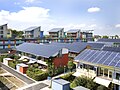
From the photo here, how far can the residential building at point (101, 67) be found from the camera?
78.7 ft

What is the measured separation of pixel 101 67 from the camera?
2605cm

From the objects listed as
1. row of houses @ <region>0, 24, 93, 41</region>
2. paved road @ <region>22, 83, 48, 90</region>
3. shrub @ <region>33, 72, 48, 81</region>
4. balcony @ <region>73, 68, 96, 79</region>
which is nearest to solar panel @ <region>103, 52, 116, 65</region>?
balcony @ <region>73, 68, 96, 79</region>

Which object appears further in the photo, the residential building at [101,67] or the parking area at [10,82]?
the parking area at [10,82]

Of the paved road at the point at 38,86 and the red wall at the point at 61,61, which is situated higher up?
the red wall at the point at 61,61

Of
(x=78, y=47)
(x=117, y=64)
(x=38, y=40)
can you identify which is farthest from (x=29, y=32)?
(x=117, y=64)

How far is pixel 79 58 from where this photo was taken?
29812 millimetres

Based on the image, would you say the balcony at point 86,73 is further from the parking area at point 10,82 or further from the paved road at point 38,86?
the parking area at point 10,82

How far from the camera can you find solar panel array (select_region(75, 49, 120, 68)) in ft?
81.7

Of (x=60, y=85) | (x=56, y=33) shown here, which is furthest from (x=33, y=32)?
(x=60, y=85)

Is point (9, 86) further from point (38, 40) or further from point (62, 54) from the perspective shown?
point (38, 40)

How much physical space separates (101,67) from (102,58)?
181 centimetres

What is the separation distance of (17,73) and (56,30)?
72559 mm

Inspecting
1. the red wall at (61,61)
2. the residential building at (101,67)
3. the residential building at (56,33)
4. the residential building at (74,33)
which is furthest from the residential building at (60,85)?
the residential building at (74,33)

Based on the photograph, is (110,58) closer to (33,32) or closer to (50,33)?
(33,32)
